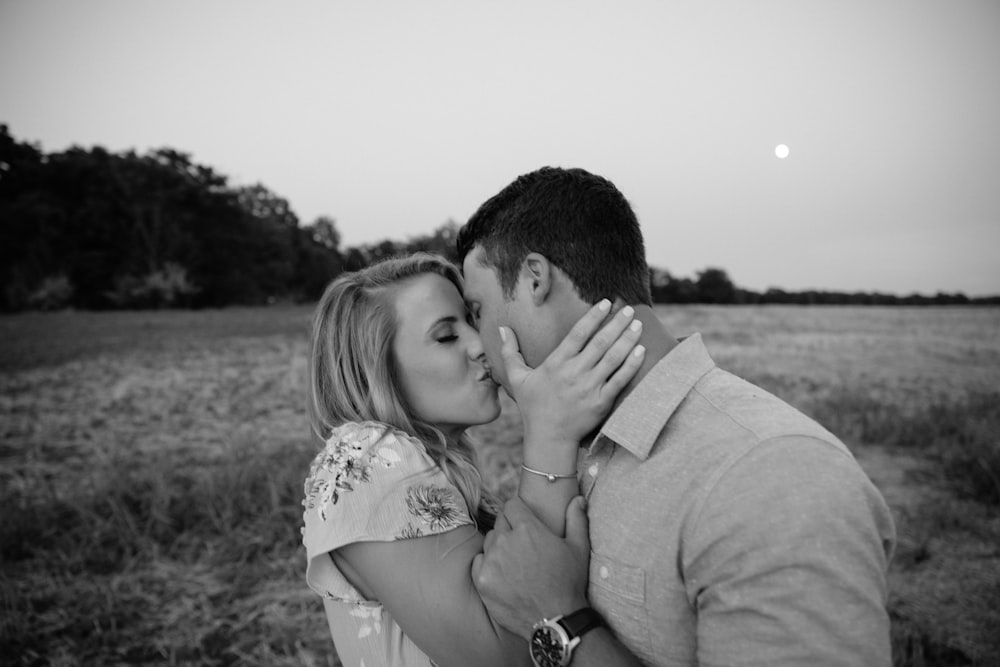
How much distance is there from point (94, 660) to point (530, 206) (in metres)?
4.69

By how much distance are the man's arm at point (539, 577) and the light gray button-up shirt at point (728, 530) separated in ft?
0.21

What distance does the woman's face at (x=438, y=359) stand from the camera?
2.69 m

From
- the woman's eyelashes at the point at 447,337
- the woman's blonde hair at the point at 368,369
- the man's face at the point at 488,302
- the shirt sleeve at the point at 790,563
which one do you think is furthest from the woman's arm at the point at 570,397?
the woman's eyelashes at the point at 447,337

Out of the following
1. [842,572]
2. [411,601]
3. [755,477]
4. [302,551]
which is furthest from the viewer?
[302,551]

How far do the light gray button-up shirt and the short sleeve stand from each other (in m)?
0.60

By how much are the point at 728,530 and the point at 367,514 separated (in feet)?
3.88

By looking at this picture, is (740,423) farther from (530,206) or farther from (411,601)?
(411,601)

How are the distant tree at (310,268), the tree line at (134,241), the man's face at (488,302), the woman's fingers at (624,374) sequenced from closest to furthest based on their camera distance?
the woman's fingers at (624,374)
the man's face at (488,302)
the tree line at (134,241)
the distant tree at (310,268)

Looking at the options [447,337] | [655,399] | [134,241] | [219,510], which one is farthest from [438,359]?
[134,241]

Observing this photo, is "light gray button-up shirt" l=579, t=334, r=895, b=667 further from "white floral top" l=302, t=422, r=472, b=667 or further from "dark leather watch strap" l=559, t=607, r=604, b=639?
"white floral top" l=302, t=422, r=472, b=667

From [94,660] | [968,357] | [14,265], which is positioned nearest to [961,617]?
[94,660]

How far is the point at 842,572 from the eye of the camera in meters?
1.17

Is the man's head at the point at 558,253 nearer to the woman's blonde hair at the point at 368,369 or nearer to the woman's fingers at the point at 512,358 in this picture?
the woman's fingers at the point at 512,358

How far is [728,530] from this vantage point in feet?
4.29
